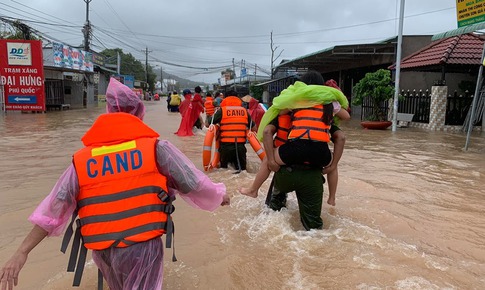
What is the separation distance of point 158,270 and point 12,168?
669cm

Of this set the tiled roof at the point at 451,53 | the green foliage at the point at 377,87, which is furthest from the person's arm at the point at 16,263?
the tiled roof at the point at 451,53

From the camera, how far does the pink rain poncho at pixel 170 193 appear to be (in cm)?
201

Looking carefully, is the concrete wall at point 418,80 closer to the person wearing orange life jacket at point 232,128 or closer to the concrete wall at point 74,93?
the person wearing orange life jacket at point 232,128

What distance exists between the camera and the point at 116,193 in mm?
2012

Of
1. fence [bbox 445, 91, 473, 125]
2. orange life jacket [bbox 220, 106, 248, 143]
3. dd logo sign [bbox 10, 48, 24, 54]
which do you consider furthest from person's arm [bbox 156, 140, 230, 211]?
dd logo sign [bbox 10, 48, 24, 54]

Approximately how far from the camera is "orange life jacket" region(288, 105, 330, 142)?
11.6ft

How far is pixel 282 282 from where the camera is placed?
3.18 metres

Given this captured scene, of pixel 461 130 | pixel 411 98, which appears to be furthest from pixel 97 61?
pixel 461 130

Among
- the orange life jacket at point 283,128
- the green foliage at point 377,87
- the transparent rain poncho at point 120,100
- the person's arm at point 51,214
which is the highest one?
the green foliage at point 377,87

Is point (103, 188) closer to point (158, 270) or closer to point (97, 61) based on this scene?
point (158, 270)

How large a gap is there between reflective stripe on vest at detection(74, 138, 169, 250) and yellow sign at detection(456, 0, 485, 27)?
10.1 m

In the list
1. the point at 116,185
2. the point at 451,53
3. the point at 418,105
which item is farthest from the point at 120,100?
the point at 418,105

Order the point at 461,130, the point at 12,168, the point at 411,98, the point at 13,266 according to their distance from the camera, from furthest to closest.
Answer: the point at 411,98
the point at 461,130
the point at 12,168
the point at 13,266

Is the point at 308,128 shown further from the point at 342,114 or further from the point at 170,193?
the point at 170,193
